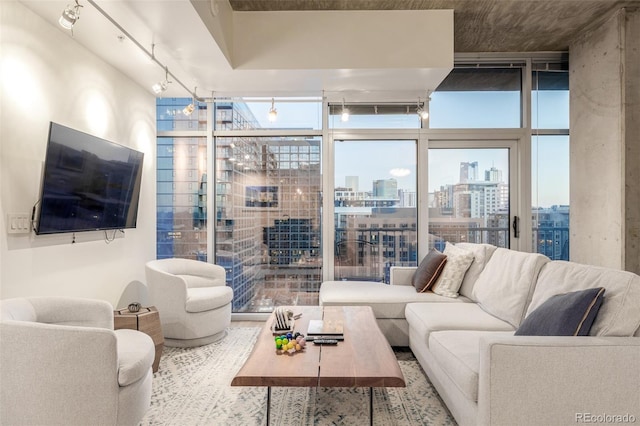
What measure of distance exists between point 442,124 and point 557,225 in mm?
1789

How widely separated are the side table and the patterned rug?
0.69ft

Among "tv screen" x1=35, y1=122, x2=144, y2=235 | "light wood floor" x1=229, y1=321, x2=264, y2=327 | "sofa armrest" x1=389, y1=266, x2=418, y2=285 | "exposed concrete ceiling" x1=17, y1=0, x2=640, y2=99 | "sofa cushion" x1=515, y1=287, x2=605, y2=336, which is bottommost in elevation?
"light wood floor" x1=229, y1=321, x2=264, y2=327

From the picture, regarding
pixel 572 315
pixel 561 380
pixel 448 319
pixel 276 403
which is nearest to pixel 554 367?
pixel 561 380

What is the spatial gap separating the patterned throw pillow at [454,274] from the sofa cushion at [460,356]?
94 cm

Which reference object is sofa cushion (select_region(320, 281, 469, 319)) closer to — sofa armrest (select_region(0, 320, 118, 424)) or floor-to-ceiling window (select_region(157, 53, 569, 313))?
floor-to-ceiling window (select_region(157, 53, 569, 313))

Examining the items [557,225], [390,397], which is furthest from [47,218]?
[557,225]

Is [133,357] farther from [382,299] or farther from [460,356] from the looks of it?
[382,299]

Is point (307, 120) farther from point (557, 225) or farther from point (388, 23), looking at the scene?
point (557, 225)

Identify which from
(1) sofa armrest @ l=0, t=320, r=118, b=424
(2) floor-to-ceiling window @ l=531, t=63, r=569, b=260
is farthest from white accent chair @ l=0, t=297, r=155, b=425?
(2) floor-to-ceiling window @ l=531, t=63, r=569, b=260

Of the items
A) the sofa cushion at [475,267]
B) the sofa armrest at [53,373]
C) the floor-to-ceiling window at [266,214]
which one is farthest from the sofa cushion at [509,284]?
the sofa armrest at [53,373]

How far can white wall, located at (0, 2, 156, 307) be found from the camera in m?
2.14

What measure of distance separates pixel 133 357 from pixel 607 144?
4.24m

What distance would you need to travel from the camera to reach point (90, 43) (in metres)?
2.75

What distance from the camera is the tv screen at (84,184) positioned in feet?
7.68
